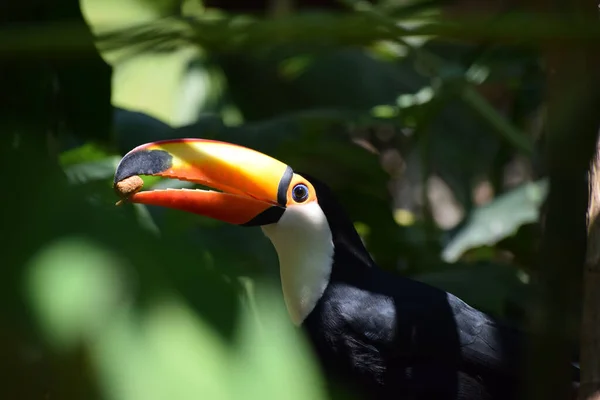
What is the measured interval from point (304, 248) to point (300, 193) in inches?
5.2

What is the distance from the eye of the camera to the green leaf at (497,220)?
2707 millimetres

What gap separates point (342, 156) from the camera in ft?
9.31

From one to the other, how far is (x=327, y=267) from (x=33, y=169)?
1560mm

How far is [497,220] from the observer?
275 cm

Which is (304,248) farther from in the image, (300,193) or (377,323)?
(377,323)

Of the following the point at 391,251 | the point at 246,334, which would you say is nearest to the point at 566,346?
the point at 246,334

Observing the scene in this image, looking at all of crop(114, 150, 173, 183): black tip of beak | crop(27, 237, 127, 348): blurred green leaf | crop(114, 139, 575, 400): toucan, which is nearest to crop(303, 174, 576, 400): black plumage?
crop(114, 139, 575, 400): toucan

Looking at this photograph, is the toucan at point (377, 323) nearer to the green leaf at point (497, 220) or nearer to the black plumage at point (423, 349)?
the black plumage at point (423, 349)

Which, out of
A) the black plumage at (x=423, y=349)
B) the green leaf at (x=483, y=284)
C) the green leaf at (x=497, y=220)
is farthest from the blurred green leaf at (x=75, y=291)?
the green leaf at (x=497, y=220)

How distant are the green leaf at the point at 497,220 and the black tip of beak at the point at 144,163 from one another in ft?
4.36

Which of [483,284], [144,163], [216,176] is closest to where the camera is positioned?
[144,163]

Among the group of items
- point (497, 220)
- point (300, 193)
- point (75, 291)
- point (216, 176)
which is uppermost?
point (75, 291)

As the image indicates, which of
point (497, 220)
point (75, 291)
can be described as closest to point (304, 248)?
point (497, 220)

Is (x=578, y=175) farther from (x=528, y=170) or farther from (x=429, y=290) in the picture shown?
(x=528, y=170)
